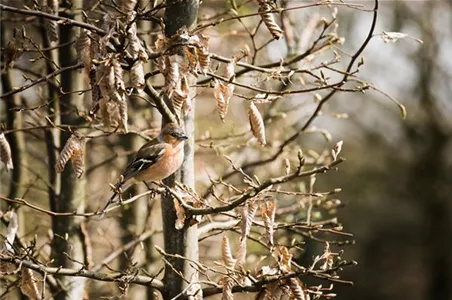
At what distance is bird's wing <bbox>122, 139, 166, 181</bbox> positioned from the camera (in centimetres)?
411

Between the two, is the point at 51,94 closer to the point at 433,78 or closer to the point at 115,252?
the point at 115,252

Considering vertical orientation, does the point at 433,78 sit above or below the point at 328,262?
above


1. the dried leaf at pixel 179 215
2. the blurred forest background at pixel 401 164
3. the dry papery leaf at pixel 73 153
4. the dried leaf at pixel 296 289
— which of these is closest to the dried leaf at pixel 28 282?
the dry papery leaf at pixel 73 153

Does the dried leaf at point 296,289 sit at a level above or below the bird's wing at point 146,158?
below

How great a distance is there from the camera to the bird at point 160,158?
383 centimetres

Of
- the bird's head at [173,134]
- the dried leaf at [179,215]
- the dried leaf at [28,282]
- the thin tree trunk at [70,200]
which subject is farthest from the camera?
the thin tree trunk at [70,200]

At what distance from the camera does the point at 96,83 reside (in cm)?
298

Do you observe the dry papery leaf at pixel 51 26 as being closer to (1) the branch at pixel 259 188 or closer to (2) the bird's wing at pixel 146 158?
(2) the bird's wing at pixel 146 158

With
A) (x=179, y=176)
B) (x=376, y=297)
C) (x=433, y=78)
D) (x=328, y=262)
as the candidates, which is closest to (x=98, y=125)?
(x=179, y=176)

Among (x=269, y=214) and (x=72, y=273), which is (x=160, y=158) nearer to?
(x=72, y=273)

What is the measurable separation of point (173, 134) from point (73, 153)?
0.72 meters

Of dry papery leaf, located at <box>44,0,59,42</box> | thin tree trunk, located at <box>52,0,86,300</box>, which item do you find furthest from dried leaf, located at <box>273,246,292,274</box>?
thin tree trunk, located at <box>52,0,86,300</box>

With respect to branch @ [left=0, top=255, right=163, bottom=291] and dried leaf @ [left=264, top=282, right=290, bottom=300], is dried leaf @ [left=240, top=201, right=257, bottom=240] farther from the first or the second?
branch @ [left=0, top=255, right=163, bottom=291]

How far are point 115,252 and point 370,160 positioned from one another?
528 inches
